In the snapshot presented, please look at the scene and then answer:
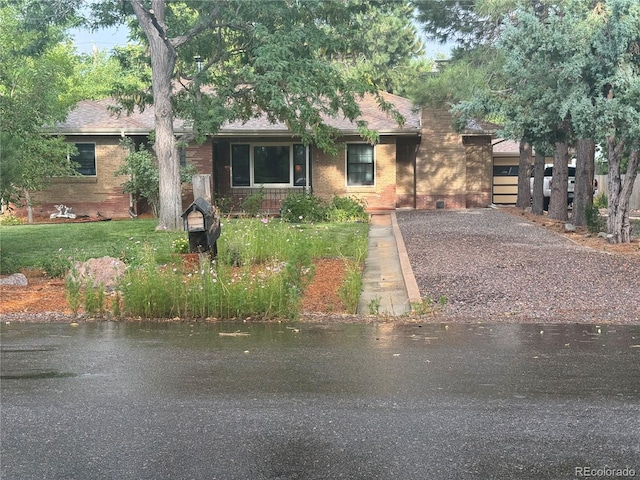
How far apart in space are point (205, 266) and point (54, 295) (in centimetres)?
262

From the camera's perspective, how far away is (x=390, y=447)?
4301 millimetres

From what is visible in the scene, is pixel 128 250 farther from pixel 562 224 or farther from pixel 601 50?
pixel 562 224

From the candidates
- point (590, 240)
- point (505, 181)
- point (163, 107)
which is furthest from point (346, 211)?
point (505, 181)

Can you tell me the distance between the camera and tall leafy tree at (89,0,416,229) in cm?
1733

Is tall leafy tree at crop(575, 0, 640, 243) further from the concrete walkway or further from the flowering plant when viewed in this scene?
the flowering plant

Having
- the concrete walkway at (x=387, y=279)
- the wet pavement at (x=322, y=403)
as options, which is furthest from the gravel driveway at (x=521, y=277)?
the wet pavement at (x=322, y=403)

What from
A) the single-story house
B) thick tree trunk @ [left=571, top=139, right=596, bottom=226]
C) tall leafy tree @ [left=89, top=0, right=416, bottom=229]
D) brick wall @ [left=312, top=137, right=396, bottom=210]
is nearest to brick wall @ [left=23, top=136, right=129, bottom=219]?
the single-story house

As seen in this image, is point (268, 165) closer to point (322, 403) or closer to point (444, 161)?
point (444, 161)

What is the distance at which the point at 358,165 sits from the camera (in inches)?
998

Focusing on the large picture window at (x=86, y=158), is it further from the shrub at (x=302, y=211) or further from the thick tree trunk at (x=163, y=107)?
the shrub at (x=302, y=211)

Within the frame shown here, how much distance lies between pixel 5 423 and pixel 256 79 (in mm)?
13373

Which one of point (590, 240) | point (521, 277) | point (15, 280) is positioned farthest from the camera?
point (590, 240)

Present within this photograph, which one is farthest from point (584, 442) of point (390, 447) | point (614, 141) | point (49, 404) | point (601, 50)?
point (614, 141)

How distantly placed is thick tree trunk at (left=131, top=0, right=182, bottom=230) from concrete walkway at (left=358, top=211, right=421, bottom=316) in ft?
18.3
